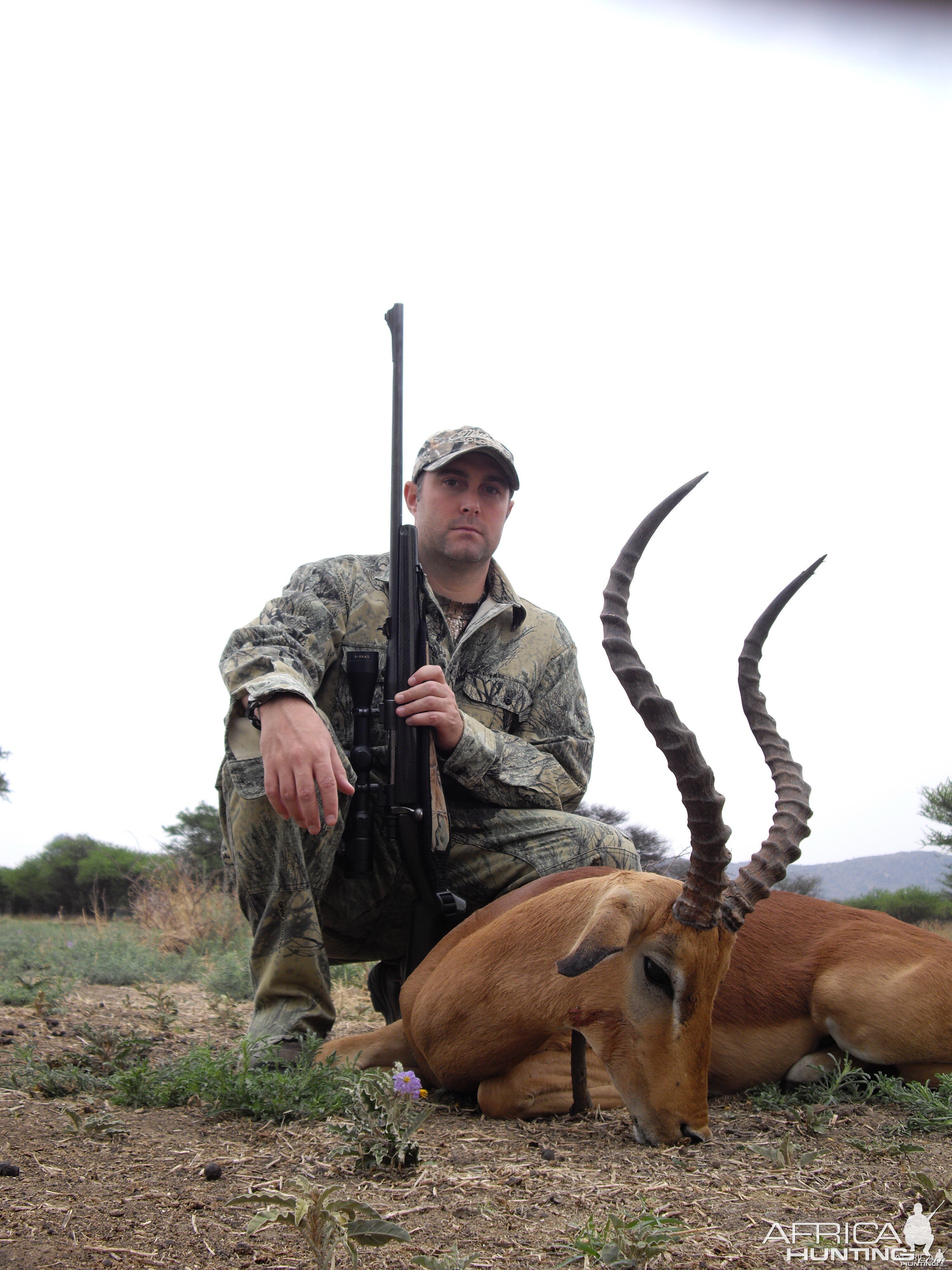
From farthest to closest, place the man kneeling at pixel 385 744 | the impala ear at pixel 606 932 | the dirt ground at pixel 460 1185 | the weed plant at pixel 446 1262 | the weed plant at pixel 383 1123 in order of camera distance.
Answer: the man kneeling at pixel 385 744 < the impala ear at pixel 606 932 < the weed plant at pixel 383 1123 < the dirt ground at pixel 460 1185 < the weed plant at pixel 446 1262

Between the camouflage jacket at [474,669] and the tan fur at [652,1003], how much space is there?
72 cm

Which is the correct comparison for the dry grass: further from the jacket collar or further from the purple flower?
the purple flower

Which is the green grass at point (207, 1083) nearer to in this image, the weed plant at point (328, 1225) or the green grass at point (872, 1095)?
the weed plant at point (328, 1225)

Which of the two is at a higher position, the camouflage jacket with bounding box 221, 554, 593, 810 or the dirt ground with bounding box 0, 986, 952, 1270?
the camouflage jacket with bounding box 221, 554, 593, 810

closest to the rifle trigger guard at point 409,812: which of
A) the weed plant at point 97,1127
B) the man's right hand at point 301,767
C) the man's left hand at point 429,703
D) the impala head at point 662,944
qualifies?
the man's left hand at point 429,703

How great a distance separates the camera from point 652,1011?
116 inches

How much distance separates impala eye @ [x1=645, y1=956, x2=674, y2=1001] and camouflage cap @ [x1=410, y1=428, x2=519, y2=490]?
8.44 ft

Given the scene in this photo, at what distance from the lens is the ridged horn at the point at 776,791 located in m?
3.16

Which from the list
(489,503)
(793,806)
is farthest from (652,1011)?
(489,503)

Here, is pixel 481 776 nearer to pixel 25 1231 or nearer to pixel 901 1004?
pixel 901 1004

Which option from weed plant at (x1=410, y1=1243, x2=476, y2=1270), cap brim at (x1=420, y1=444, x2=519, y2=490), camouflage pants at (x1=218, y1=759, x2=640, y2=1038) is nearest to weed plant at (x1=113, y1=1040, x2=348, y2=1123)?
camouflage pants at (x1=218, y1=759, x2=640, y2=1038)

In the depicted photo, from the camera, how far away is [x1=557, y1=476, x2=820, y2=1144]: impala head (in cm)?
282

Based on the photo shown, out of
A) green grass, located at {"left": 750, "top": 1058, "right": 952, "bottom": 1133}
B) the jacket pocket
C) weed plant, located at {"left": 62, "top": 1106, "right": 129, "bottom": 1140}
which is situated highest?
the jacket pocket

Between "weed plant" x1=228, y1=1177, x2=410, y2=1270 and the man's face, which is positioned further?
the man's face
